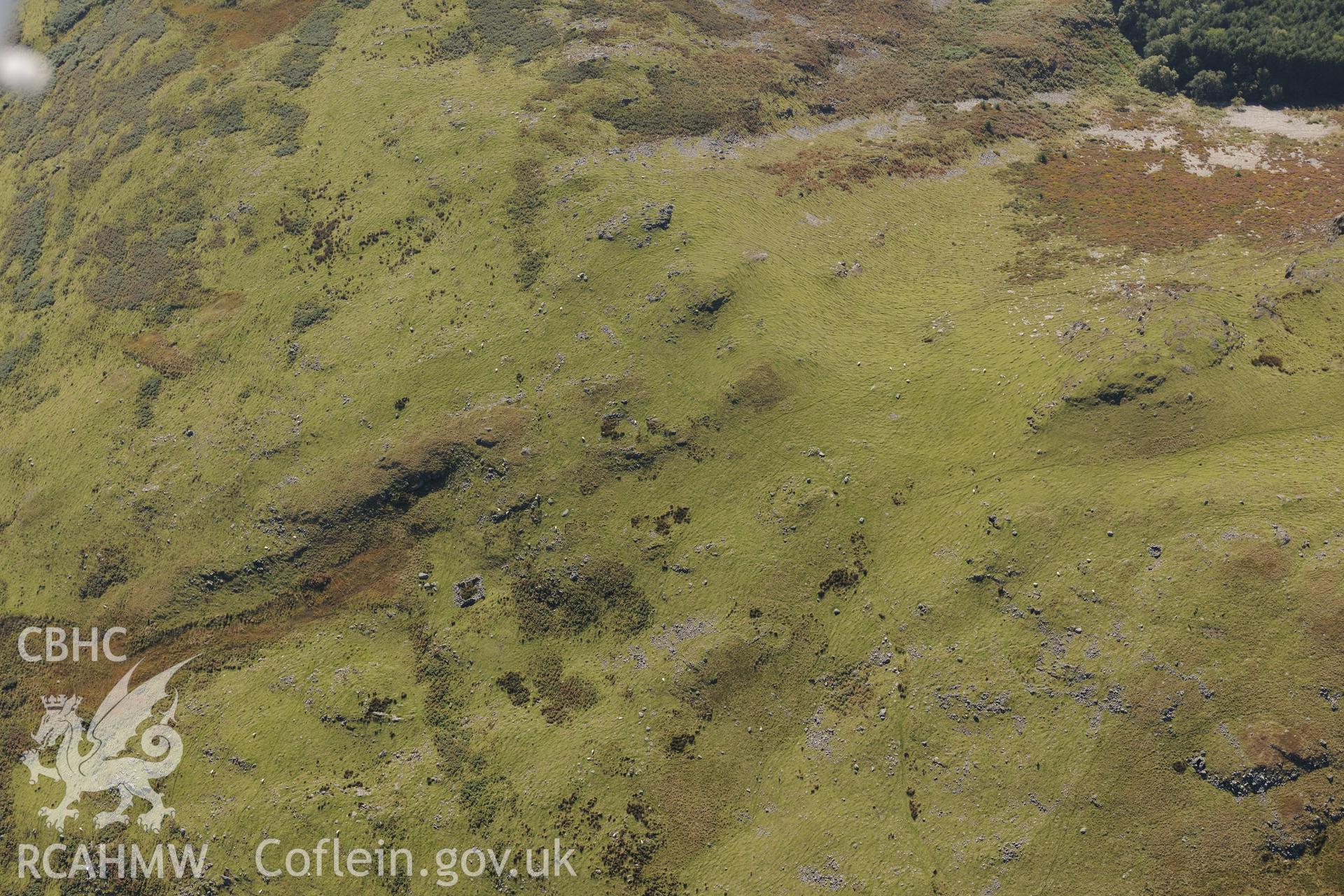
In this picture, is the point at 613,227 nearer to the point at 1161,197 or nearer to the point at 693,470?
the point at 693,470

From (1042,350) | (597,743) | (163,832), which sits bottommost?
(163,832)

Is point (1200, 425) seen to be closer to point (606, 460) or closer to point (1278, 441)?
point (1278, 441)

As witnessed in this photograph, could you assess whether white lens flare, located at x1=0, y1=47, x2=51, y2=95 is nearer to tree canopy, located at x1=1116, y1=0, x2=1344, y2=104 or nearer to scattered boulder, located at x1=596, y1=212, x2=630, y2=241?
scattered boulder, located at x1=596, y1=212, x2=630, y2=241

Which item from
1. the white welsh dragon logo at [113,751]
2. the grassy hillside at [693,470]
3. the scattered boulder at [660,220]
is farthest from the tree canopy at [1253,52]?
the white welsh dragon logo at [113,751]

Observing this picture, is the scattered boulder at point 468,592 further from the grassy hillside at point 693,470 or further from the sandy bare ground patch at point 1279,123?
the sandy bare ground patch at point 1279,123

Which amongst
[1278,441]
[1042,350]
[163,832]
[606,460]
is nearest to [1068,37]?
[1042,350]

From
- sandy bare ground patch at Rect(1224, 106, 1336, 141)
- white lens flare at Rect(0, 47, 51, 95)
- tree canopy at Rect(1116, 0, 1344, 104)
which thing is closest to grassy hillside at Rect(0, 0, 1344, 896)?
sandy bare ground patch at Rect(1224, 106, 1336, 141)
